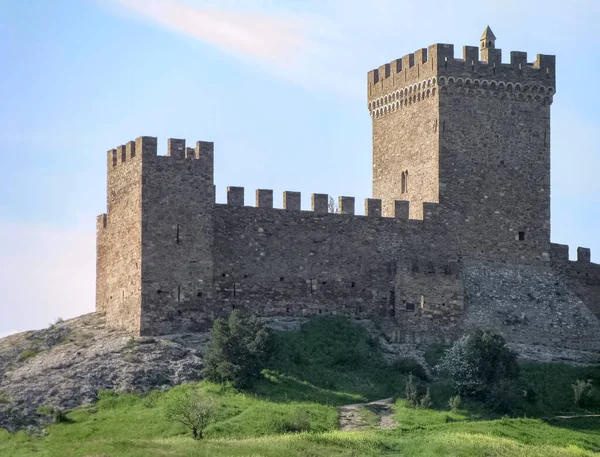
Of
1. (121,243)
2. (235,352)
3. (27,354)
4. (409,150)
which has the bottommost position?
(27,354)

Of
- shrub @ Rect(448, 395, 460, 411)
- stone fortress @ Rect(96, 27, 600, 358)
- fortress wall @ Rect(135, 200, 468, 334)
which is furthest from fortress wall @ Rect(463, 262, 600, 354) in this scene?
shrub @ Rect(448, 395, 460, 411)

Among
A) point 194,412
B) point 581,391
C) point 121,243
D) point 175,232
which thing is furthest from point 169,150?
point 581,391

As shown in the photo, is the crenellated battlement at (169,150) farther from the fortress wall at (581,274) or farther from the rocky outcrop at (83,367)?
the fortress wall at (581,274)

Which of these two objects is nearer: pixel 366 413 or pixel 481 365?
pixel 366 413

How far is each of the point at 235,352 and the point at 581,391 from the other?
11191 millimetres

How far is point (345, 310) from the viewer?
57688mm

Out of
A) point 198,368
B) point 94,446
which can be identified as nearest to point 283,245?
point 198,368

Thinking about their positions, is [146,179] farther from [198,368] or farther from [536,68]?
[536,68]

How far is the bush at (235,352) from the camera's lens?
5119cm

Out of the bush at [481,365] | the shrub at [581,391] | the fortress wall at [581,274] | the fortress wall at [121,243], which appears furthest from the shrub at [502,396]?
the fortress wall at [121,243]

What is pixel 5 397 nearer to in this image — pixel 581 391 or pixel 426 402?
pixel 426 402

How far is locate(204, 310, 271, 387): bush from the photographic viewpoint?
51.2 metres

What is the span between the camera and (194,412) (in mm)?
46969

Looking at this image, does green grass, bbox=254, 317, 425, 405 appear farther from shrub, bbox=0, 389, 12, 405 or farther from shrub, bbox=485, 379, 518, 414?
shrub, bbox=0, 389, 12, 405
